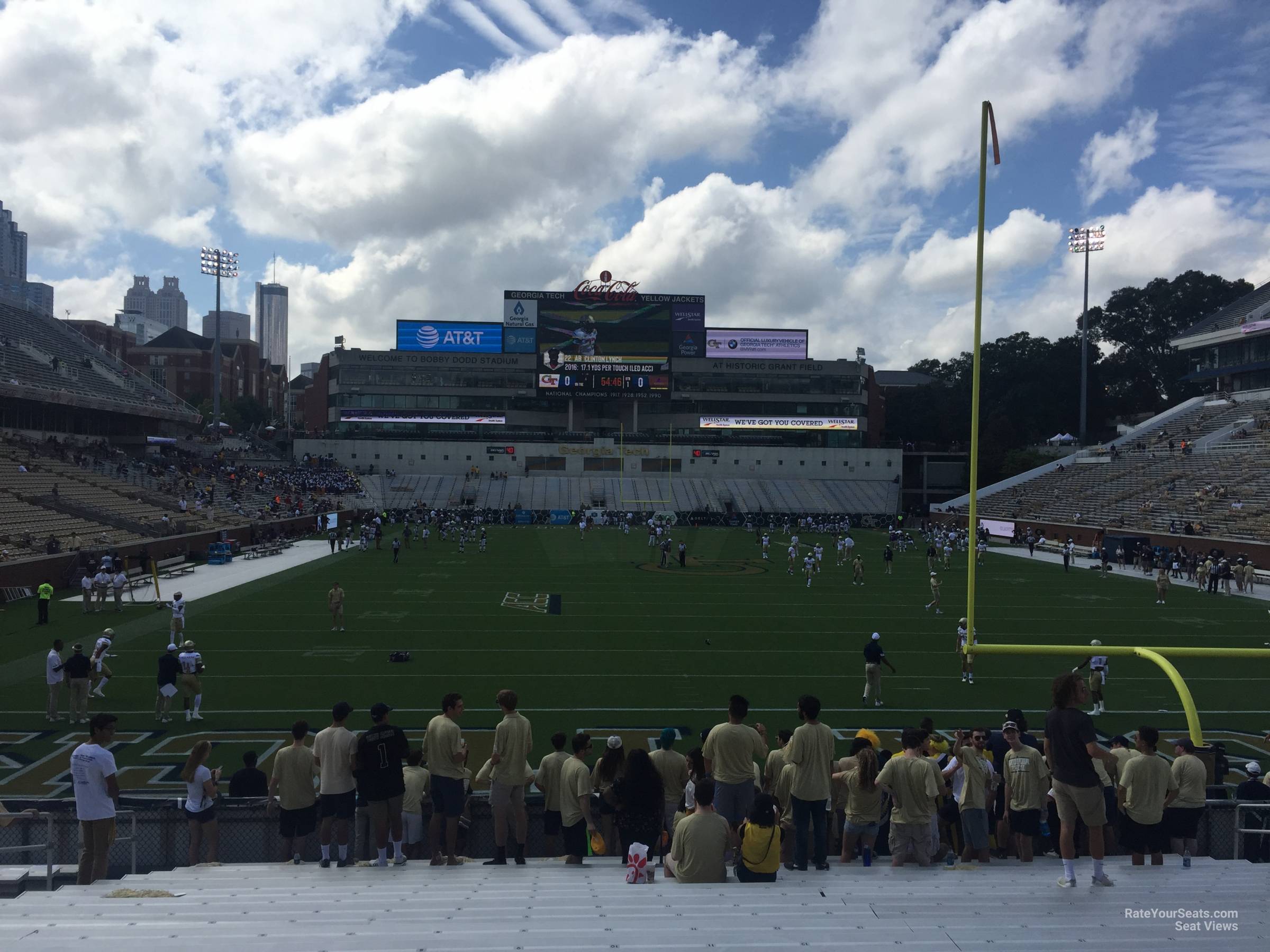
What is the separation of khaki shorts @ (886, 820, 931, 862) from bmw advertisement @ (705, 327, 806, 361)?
70452mm

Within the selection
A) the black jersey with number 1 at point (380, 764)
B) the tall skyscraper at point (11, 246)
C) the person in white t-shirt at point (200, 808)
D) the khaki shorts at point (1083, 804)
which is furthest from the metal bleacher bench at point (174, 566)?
the tall skyscraper at point (11, 246)

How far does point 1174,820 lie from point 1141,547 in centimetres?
3521

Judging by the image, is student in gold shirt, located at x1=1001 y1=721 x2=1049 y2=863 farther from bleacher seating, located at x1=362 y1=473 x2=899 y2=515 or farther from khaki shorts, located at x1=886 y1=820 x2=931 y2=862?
bleacher seating, located at x1=362 y1=473 x2=899 y2=515

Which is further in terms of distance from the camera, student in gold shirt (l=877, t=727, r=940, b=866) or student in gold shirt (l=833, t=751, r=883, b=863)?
student in gold shirt (l=833, t=751, r=883, b=863)

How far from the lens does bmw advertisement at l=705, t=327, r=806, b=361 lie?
248 ft

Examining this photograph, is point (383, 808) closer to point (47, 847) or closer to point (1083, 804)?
point (47, 847)

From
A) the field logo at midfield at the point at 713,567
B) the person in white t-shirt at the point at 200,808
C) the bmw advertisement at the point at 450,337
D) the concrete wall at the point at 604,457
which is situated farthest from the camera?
the bmw advertisement at the point at 450,337

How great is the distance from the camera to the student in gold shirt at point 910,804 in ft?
19.7

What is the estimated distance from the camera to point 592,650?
1841 cm

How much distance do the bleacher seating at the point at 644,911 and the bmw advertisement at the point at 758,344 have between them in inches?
2795

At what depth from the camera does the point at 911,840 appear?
6121 mm

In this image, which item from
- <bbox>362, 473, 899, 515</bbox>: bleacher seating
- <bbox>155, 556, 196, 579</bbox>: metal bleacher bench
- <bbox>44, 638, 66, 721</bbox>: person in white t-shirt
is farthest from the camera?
<bbox>362, 473, 899, 515</bbox>: bleacher seating

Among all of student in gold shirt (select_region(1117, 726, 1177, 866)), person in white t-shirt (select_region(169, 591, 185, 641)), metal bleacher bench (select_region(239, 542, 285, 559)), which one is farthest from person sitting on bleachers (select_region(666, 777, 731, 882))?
metal bleacher bench (select_region(239, 542, 285, 559))

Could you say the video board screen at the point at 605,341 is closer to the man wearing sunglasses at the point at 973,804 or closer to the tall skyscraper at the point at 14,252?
the man wearing sunglasses at the point at 973,804
